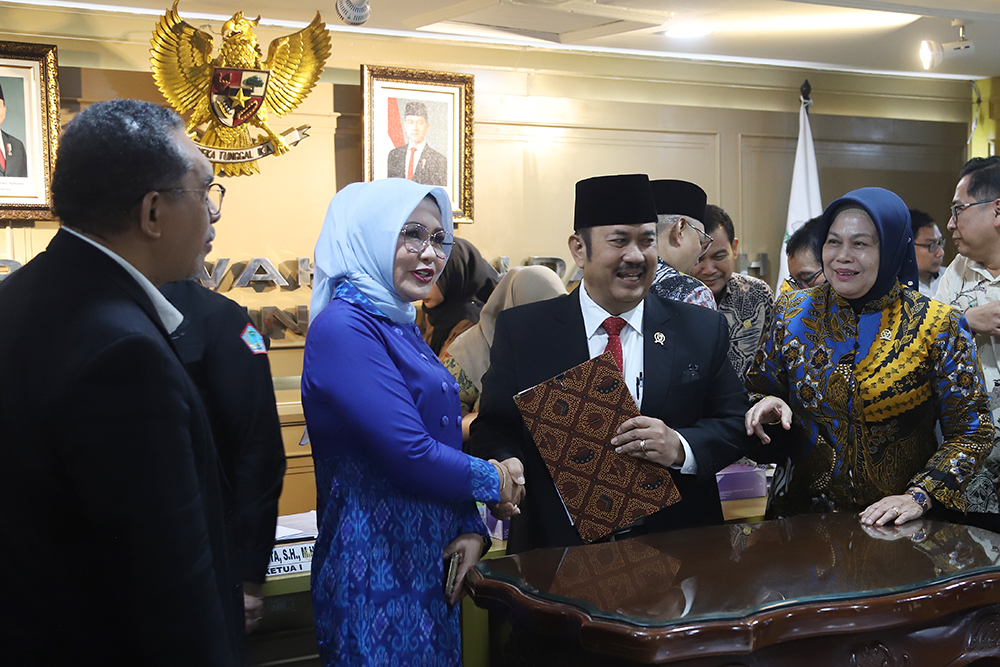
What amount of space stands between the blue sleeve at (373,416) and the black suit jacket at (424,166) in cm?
367

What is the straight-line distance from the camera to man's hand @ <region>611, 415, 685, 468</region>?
2012mm

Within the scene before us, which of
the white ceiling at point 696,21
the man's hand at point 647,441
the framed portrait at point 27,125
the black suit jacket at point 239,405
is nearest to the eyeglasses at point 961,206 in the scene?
the man's hand at point 647,441

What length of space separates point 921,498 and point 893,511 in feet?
0.30

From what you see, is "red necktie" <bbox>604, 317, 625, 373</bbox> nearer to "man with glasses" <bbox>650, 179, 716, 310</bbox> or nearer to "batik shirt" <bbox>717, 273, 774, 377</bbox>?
"man with glasses" <bbox>650, 179, 716, 310</bbox>

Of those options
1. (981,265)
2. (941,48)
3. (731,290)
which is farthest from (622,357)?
(941,48)

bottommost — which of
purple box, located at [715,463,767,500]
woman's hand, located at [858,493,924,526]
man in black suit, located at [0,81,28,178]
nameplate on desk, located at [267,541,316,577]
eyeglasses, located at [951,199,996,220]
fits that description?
nameplate on desk, located at [267,541,316,577]

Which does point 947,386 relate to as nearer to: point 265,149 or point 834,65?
point 265,149

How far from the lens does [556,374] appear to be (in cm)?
221

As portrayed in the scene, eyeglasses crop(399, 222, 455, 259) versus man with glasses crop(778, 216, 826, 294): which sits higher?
eyeglasses crop(399, 222, 455, 259)

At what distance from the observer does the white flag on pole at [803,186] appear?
256 inches

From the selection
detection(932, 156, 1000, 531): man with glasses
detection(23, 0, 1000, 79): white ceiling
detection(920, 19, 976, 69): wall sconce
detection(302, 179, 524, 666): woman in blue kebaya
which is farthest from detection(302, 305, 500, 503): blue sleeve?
detection(920, 19, 976, 69): wall sconce

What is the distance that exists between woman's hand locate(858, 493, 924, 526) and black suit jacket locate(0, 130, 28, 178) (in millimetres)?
4374

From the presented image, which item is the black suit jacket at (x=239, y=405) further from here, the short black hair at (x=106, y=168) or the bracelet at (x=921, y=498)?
the bracelet at (x=921, y=498)

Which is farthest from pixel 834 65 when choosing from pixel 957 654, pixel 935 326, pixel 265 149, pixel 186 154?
pixel 186 154
